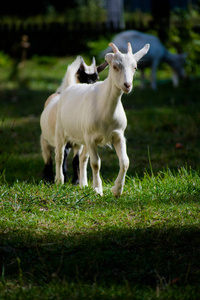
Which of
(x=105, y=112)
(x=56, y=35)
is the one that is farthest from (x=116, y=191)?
(x=56, y=35)

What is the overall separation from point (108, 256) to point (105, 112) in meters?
1.39

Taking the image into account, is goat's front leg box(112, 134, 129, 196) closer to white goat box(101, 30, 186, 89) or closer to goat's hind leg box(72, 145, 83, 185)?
goat's hind leg box(72, 145, 83, 185)

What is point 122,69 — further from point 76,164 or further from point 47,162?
point 47,162

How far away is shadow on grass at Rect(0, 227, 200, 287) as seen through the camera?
3326 mm

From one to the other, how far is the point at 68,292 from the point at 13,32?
15.2m

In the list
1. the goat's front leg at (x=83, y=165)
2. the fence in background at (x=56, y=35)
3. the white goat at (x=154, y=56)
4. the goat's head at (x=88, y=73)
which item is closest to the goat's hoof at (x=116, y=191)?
the goat's front leg at (x=83, y=165)

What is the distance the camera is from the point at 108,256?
358 cm

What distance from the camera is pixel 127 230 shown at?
12.9ft

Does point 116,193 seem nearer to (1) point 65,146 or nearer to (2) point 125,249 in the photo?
(2) point 125,249

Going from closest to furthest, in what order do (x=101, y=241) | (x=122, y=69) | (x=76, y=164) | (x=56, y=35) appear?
(x=101, y=241), (x=122, y=69), (x=76, y=164), (x=56, y=35)

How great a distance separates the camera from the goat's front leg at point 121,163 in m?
4.41

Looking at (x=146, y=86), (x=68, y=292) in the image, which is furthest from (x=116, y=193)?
(x=146, y=86)

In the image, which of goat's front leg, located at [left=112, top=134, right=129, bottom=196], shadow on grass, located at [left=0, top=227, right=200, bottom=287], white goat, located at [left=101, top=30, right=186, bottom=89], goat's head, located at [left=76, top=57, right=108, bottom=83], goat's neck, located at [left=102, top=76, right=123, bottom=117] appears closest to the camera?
shadow on grass, located at [left=0, top=227, right=200, bottom=287]

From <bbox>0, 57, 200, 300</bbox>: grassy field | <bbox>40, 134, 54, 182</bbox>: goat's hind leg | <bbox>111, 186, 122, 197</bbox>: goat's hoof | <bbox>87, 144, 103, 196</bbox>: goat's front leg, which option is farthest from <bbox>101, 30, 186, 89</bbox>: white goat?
<bbox>111, 186, 122, 197</bbox>: goat's hoof
